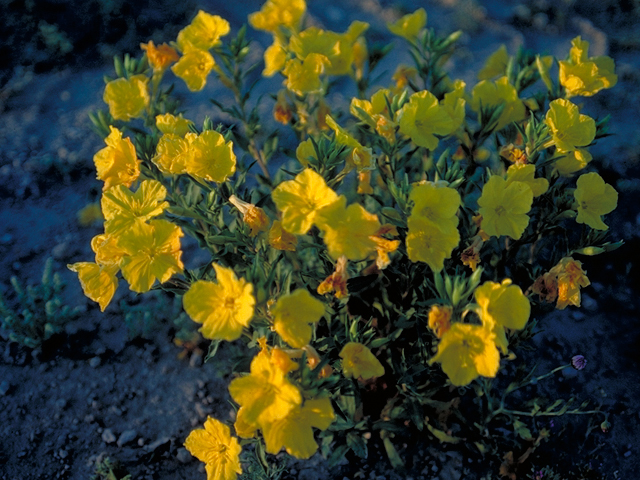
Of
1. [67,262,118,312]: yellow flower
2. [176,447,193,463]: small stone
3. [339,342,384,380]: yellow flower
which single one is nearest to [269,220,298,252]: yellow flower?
[339,342,384,380]: yellow flower

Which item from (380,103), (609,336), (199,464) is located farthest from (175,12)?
(609,336)

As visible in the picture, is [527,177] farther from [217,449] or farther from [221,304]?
[217,449]

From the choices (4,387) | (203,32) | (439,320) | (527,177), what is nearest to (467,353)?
(439,320)

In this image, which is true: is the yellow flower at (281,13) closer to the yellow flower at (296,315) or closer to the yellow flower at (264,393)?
the yellow flower at (296,315)

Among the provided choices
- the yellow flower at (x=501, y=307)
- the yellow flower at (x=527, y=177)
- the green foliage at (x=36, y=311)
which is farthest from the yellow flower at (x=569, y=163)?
the green foliage at (x=36, y=311)

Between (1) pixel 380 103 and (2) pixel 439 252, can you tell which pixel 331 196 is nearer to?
(2) pixel 439 252

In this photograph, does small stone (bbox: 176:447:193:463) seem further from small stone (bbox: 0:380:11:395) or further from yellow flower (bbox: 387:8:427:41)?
yellow flower (bbox: 387:8:427:41)
